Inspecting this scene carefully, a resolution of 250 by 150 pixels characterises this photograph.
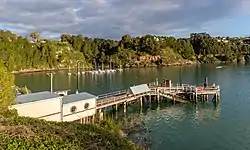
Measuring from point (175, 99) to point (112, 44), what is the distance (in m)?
→ 140

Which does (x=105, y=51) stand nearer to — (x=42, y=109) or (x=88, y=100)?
(x=88, y=100)

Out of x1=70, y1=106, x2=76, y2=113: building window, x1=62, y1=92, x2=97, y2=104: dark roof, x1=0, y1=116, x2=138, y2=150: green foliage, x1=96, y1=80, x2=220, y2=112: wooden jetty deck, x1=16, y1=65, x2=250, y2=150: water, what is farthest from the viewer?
x1=96, y1=80, x2=220, y2=112: wooden jetty deck

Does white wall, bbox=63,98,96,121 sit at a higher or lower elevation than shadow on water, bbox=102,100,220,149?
higher

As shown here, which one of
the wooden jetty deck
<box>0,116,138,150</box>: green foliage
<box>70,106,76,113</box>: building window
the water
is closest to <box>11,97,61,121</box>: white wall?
<box>70,106,76,113</box>: building window

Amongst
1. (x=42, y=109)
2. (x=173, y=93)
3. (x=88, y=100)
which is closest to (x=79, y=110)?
(x=88, y=100)

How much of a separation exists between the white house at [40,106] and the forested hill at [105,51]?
113868 millimetres

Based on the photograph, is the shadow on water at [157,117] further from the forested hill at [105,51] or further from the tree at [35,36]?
the tree at [35,36]

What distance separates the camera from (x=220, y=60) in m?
192

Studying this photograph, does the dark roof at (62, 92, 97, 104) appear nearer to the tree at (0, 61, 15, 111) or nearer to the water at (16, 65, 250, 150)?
the tree at (0, 61, 15, 111)

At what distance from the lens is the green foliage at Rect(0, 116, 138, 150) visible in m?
10.7

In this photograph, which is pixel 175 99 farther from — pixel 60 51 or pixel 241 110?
pixel 60 51

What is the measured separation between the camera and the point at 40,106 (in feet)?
104

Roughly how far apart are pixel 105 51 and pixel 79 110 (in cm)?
15378

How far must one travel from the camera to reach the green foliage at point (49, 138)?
1073 cm
